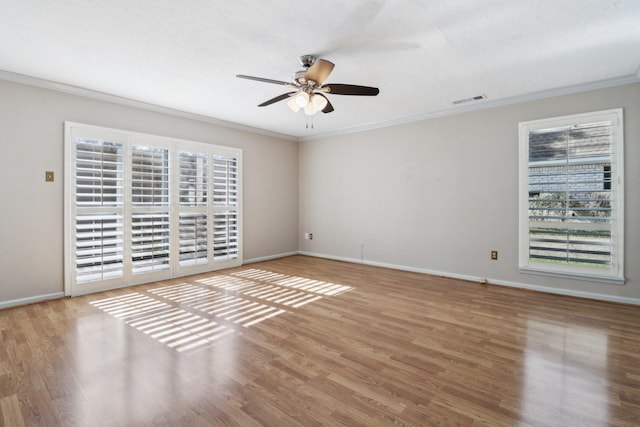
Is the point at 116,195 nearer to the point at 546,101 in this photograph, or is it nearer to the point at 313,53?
the point at 313,53

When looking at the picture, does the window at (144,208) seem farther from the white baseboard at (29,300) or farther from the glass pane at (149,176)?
the white baseboard at (29,300)

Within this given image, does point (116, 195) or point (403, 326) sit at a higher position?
point (116, 195)

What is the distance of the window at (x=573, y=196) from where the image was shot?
3.58 metres

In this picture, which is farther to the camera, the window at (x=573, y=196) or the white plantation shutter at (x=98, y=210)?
the white plantation shutter at (x=98, y=210)

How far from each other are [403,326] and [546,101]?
3.43 meters

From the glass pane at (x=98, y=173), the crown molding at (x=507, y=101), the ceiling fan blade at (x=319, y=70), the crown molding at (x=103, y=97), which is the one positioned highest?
the crown molding at (x=507, y=101)

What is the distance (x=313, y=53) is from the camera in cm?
291

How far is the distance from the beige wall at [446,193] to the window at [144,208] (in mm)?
1929

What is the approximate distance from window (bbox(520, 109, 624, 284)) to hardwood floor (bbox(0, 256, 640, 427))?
0.49 m

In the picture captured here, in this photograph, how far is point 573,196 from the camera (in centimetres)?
377

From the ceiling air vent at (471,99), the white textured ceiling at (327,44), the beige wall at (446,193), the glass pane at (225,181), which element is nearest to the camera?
the white textured ceiling at (327,44)

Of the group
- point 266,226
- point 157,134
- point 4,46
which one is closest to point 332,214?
point 266,226

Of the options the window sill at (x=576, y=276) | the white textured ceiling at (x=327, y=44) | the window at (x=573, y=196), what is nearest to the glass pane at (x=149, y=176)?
the white textured ceiling at (x=327, y=44)

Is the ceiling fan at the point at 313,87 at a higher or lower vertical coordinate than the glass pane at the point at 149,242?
higher
